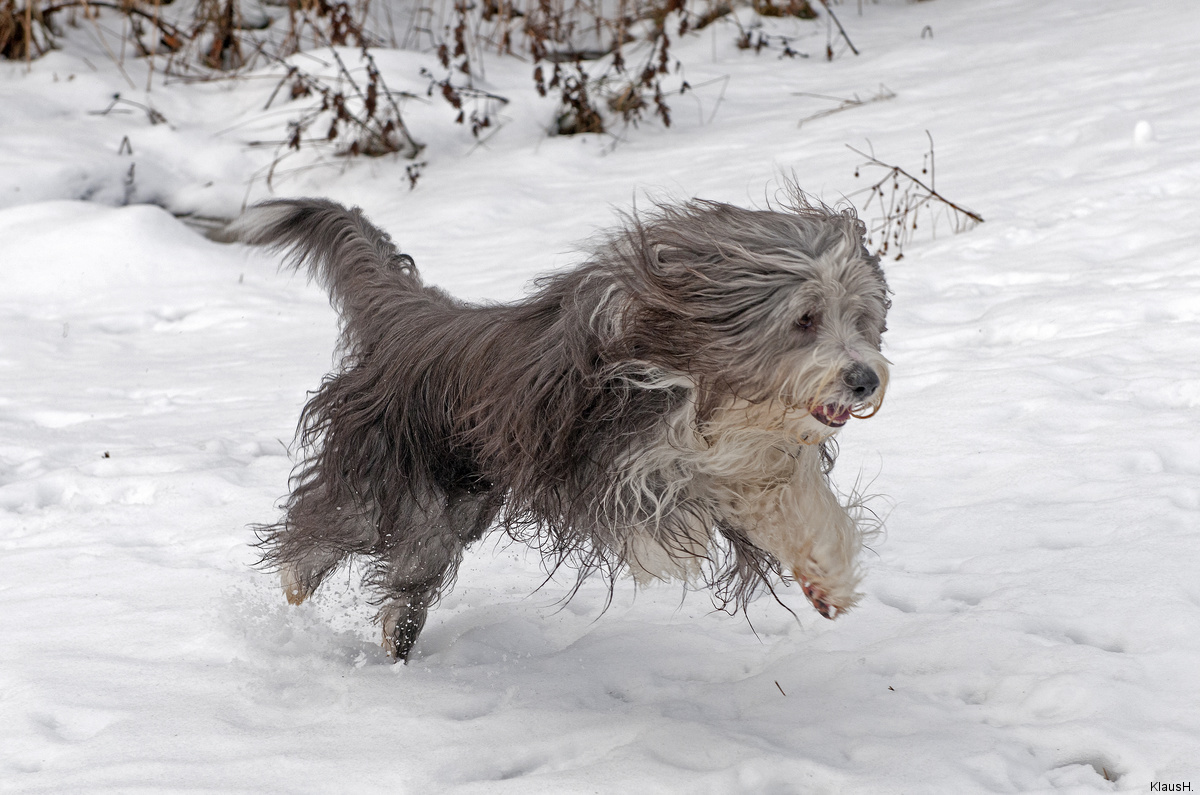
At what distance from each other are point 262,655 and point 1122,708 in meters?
2.27

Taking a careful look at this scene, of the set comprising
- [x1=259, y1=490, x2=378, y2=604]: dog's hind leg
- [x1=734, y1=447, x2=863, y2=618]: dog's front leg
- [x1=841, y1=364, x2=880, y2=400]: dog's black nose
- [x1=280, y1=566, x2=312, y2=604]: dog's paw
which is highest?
[x1=841, y1=364, x2=880, y2=400]: dog's black nose

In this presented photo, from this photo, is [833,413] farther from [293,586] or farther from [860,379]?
[293,586]

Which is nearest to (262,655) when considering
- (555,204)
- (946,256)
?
(946,256)

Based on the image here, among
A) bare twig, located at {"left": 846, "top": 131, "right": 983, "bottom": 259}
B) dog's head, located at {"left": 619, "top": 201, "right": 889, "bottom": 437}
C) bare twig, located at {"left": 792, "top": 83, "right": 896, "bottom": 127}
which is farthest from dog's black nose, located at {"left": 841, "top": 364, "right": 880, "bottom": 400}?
bare twig, located at {"left": 792, "top": 83, "right": 896, "bottom": 127}

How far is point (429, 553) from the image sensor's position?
10.3ft

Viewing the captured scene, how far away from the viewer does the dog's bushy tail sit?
137 inches

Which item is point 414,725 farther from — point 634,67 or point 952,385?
point 634,67

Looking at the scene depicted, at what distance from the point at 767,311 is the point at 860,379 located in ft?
0.77

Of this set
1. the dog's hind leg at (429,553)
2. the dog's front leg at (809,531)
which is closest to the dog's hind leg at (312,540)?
the dog's hind leg at (429,553)

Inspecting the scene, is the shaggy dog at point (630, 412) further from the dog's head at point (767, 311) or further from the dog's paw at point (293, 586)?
the dog's paw at point (293, 586)

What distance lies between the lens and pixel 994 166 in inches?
277

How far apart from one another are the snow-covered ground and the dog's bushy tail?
1.03 metres

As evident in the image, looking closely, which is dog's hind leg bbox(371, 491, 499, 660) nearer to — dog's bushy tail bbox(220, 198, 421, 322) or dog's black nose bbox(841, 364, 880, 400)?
dog's bushy tail bbox(220, 198, 421, 322)

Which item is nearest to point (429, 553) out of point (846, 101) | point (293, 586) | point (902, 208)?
point (293, 586)
